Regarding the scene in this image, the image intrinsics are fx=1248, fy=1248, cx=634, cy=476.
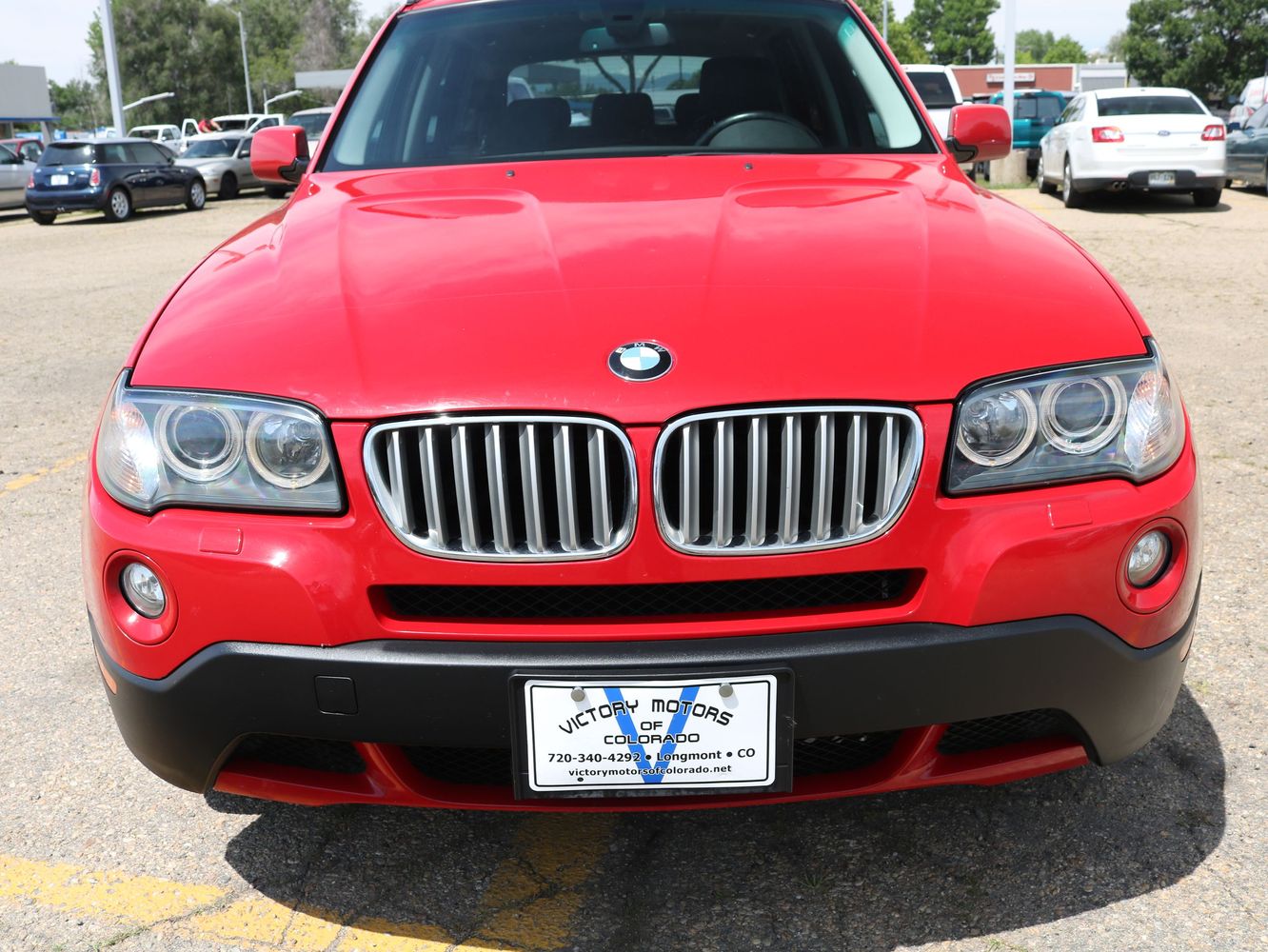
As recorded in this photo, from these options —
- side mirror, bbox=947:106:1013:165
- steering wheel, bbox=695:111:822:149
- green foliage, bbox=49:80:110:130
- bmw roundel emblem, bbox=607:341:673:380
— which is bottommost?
green foliage, bbox=49:80:110:130

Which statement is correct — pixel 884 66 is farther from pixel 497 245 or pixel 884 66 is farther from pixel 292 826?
pixel 292 826

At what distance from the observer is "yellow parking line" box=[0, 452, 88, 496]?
484 centimetres

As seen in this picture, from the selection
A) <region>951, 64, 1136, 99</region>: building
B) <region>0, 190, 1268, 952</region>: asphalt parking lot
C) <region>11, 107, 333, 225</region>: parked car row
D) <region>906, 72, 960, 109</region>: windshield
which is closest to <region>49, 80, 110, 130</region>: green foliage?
<region>951, 64, 1136, 99</region>: building

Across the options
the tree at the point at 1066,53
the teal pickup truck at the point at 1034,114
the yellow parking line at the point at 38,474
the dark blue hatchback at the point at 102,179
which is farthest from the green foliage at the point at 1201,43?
the tree at the point at 1066,53

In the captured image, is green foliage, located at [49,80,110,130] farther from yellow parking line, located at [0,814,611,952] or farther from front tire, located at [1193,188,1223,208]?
yellow parking line, located at [0,814,611,952]

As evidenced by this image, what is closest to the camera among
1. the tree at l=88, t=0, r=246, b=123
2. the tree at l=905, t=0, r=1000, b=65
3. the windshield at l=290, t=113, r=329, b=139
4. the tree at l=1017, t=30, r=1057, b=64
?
the windshield at l=290, t=113, r=329, b=139

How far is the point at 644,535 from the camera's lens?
1802 mm

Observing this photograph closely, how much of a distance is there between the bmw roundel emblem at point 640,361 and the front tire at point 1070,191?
13988mm

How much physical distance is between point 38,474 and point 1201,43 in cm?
5580

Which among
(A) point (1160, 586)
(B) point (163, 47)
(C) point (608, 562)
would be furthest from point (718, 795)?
(B) point (163, 47)

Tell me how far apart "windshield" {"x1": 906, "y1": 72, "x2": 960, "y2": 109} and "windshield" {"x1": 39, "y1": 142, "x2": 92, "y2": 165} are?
1292 centimetres

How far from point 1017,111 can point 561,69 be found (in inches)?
849

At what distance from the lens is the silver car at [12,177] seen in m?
21.7

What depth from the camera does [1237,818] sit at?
236cm
